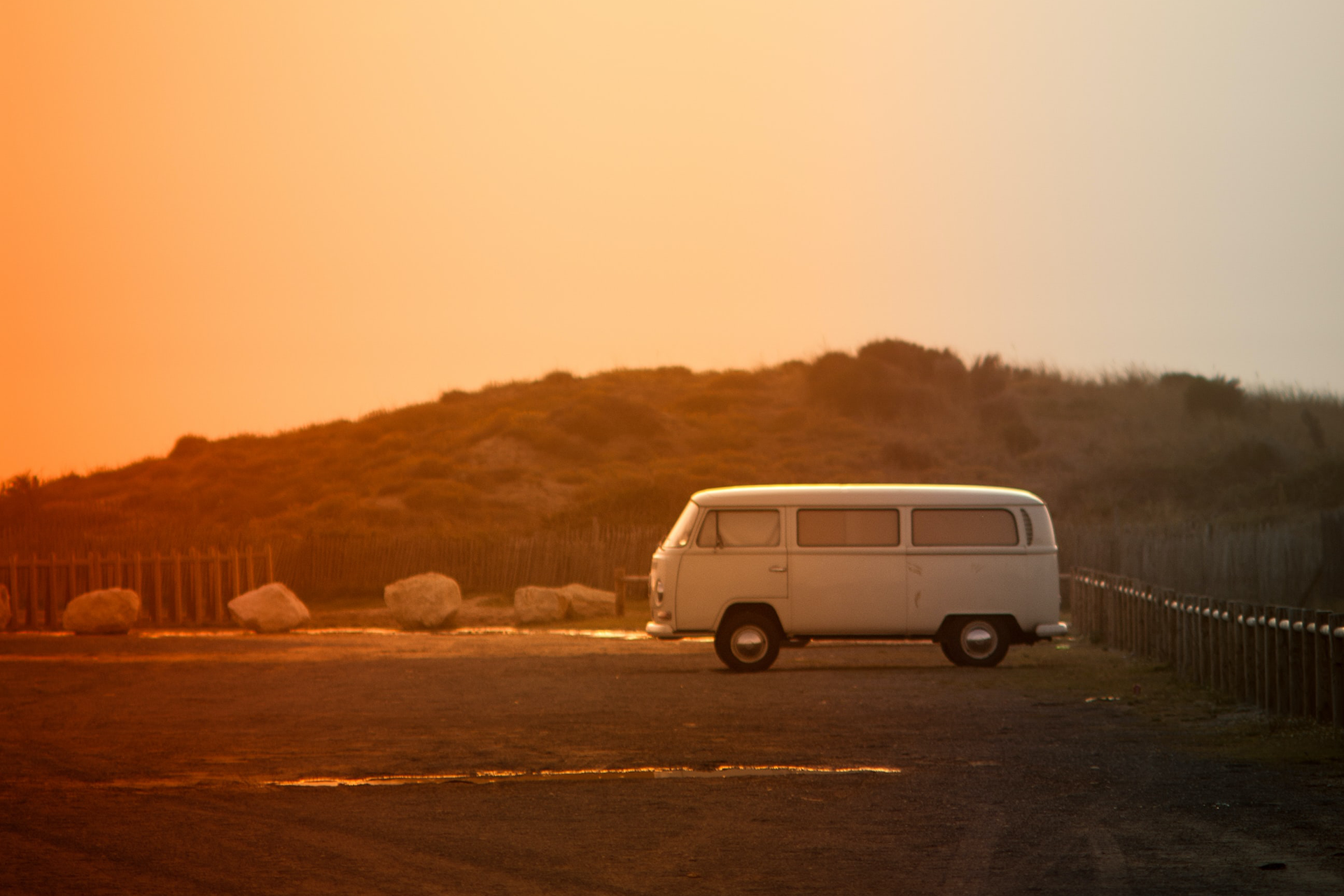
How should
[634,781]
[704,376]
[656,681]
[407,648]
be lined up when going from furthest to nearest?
1. [704,376]
2. [407,648]
3. [656,681]
4. [634,781]

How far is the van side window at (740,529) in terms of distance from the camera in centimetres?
1866

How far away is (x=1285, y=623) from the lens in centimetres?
1195

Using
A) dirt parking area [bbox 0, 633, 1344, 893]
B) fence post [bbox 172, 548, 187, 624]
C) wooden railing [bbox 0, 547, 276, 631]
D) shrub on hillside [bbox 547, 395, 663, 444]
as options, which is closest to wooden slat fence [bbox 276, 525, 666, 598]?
wooden railing [bbox 0, 547, 276, 631]

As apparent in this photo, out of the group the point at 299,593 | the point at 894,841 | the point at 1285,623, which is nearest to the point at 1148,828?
the point at 894,841

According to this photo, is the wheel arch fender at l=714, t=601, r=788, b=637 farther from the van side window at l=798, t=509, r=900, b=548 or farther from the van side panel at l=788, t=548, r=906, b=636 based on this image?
the van side window at l=798, t=509, r=900, b=548

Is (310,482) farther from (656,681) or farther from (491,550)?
(656,681)

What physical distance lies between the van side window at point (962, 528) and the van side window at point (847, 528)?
0.31 metres

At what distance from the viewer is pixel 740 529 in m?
18.7

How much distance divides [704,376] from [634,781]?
3256 inches

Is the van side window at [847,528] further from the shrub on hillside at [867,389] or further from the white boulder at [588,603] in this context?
the shrub on hillside at [867,389]

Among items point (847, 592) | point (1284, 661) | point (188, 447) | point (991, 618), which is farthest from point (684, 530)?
point (188, 447)

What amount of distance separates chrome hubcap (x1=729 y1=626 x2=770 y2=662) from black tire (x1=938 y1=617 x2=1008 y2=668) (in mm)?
2391

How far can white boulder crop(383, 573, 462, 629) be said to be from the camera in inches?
1116

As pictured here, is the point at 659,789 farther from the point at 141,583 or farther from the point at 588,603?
the point at 141,583
